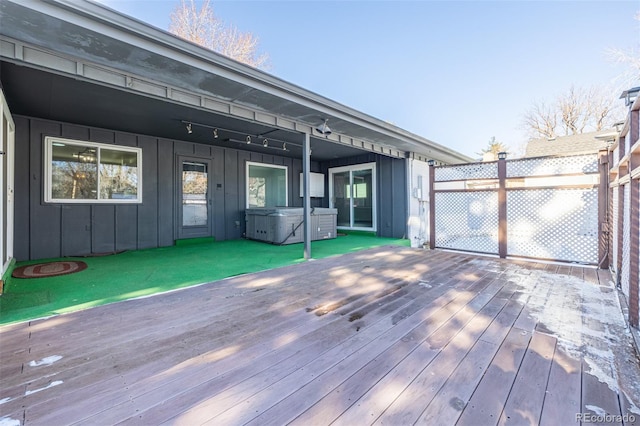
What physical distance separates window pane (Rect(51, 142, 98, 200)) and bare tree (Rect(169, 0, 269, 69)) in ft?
21.3

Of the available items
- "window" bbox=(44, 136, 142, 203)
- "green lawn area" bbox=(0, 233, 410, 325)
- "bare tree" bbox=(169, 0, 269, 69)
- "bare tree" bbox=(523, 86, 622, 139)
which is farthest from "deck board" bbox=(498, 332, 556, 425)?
"bare tree" bbox=(523, 86, 622, 139)

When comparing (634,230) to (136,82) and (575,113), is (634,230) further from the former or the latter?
(575,113)

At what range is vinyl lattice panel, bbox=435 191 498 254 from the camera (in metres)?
5.07

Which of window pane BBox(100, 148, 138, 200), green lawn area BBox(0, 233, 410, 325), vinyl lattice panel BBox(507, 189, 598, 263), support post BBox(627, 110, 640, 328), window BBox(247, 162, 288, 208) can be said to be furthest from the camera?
window BBox(247, 162, 288, 208)

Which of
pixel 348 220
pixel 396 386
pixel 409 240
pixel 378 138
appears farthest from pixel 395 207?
pixel 396 386

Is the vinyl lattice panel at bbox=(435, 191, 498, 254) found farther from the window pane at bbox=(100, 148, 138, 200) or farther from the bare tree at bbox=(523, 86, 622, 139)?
the bare tree at bbox=(523, 86, 622, 139)

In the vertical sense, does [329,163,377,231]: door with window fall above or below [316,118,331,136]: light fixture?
below

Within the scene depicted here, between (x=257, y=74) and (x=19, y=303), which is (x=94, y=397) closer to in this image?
(x=19, y=303)

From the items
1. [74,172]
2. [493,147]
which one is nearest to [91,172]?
[74,172]

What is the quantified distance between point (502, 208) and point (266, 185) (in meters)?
5.91

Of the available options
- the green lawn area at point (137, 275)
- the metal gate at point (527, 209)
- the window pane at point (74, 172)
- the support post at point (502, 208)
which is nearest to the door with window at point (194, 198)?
the green lawn area at point (137, 275)

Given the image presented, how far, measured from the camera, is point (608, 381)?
1412 mm

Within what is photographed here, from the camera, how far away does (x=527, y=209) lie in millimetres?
4684

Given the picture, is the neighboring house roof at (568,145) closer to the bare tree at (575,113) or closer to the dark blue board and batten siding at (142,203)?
the bare tree at (575,113)
